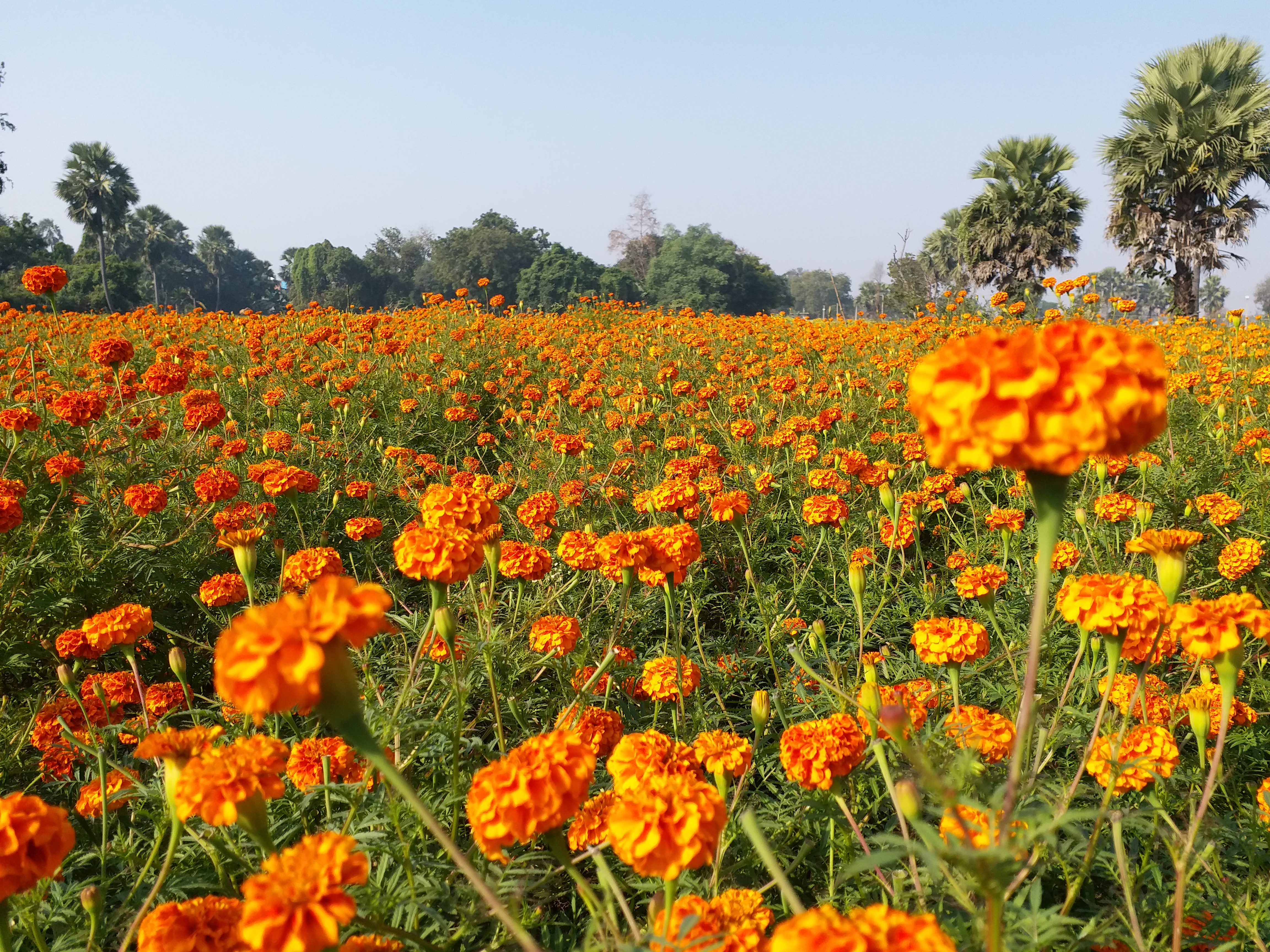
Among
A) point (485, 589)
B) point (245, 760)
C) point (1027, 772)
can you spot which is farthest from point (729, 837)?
point (485, 589)

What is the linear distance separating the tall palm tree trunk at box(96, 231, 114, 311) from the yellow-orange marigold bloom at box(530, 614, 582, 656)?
2508 cm

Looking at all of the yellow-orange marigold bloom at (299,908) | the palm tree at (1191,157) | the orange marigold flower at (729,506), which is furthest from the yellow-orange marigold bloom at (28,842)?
the palm tree at (1191,157)

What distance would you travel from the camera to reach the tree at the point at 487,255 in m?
44.9

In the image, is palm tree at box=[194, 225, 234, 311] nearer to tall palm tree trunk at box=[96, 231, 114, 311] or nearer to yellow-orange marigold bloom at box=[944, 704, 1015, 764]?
tall palm tree trunk at box=[96, 231, 114, 311]

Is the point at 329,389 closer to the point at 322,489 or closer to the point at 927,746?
the point at 322,489

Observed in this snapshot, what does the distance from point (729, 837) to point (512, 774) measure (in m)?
0.67

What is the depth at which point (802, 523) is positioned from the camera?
11.4 feet

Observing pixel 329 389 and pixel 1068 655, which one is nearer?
pixel 1068 655

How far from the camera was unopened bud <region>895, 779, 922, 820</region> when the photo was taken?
0.81m

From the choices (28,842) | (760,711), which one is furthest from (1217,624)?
(28,842)

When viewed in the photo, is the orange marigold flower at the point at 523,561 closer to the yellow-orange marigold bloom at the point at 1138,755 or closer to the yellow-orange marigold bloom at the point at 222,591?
the yellow-orange marigold bloom at the point at 222,591

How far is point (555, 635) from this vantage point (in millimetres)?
1912

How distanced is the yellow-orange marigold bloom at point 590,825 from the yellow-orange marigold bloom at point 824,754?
1.04 ft

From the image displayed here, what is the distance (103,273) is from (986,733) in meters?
36.4
